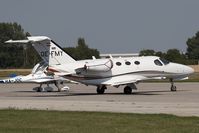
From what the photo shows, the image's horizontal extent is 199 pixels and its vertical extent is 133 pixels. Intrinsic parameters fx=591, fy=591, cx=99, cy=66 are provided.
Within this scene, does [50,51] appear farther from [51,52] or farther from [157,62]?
[157,62]

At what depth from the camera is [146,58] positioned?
140 ft

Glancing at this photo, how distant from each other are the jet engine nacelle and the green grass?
719 inches

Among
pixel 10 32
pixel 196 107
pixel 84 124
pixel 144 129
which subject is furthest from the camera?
pixel 10 32

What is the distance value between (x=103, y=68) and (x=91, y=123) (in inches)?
894

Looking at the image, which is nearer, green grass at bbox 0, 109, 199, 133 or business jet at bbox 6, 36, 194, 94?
green grass at bbox 0, 109, 199, 133

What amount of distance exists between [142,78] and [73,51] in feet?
416

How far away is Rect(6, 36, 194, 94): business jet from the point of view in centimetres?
4081

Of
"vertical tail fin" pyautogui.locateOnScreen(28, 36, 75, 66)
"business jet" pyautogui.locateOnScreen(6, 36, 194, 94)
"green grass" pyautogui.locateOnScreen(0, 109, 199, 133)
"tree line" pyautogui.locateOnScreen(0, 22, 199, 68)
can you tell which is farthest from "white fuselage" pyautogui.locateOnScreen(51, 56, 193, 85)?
"tree line" pyautogui.locateOnScreen(0, 22, 199, 68)

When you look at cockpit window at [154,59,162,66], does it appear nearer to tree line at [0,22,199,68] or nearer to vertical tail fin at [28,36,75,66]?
vertical tail fin at [28,36,75,66]

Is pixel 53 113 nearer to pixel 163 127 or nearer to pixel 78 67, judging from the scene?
pixel 163 127

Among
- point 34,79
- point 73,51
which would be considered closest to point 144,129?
point 34,79

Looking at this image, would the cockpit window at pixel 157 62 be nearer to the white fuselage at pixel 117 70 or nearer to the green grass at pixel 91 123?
the white fuselage at pixel 117 70

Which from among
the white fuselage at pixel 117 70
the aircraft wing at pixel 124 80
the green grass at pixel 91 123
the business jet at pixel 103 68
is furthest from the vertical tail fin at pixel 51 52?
the green grass at pixel 91 123

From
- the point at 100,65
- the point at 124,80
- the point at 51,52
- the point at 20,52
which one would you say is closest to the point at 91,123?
the point at 100,65
